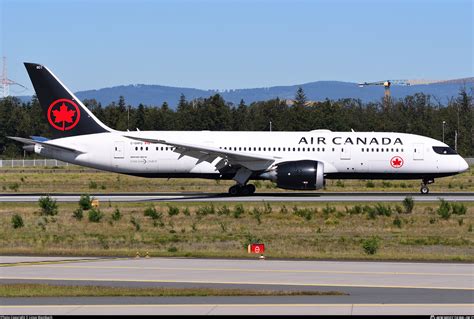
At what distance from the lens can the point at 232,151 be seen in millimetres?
48719

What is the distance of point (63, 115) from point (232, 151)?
9.91 m

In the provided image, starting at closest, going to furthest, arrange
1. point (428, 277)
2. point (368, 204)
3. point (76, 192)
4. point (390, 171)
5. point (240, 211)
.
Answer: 1. point (428, 277)
2. point (240, 211)
3. point (368, 204)
4. point (390, 171)
5. point (76, 192)

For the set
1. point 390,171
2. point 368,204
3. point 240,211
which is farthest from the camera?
point 390,171

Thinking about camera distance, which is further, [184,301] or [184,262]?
[184,262]

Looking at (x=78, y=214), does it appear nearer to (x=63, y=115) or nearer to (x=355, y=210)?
(x=355, y=210)

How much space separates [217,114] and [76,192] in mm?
66133

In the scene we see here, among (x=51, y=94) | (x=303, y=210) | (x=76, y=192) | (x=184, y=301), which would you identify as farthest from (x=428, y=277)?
(x=76, y=192)

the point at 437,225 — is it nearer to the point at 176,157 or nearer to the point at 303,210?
the point at 303,210

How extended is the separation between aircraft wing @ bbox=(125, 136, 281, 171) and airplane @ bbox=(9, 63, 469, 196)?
54 millimetres

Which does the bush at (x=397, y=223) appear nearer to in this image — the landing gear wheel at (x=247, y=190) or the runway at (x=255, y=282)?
the runway at (x=255, y=282)

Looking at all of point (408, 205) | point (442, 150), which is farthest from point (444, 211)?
point (442, 150)

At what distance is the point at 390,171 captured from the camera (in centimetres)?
4888

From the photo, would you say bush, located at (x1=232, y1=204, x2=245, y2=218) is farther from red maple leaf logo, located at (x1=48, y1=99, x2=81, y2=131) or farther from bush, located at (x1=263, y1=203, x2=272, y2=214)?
red maple leaf logo, located at (x1=48, y1=99, x2=81, y2=131)

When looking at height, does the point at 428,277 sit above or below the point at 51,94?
below
